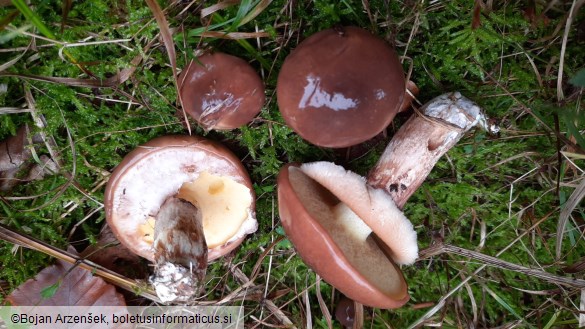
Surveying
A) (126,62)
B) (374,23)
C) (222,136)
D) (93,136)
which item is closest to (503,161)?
(374,23)

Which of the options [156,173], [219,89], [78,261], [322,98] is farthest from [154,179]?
[322,98]

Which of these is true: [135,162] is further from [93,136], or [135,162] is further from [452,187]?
[452,187]

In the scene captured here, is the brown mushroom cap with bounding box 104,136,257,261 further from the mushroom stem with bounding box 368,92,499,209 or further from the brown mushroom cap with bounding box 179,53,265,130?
the mushroom stem with bounding box 368,92,499,209

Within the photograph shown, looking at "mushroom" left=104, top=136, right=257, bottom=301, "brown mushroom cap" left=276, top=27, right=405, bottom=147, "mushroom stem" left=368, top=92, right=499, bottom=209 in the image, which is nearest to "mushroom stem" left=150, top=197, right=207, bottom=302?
"mushroom" left=104, top=136, right=257, bottom=301

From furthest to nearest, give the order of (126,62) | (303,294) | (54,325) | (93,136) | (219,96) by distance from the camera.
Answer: (303,294)
(54,325)
(93,136)
(126,62)
(219,96)

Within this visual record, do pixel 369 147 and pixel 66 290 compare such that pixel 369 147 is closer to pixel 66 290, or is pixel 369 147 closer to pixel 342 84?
pixel 342 84

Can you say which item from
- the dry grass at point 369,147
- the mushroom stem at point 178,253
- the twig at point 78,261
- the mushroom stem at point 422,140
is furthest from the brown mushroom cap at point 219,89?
the twig at point 78,261
